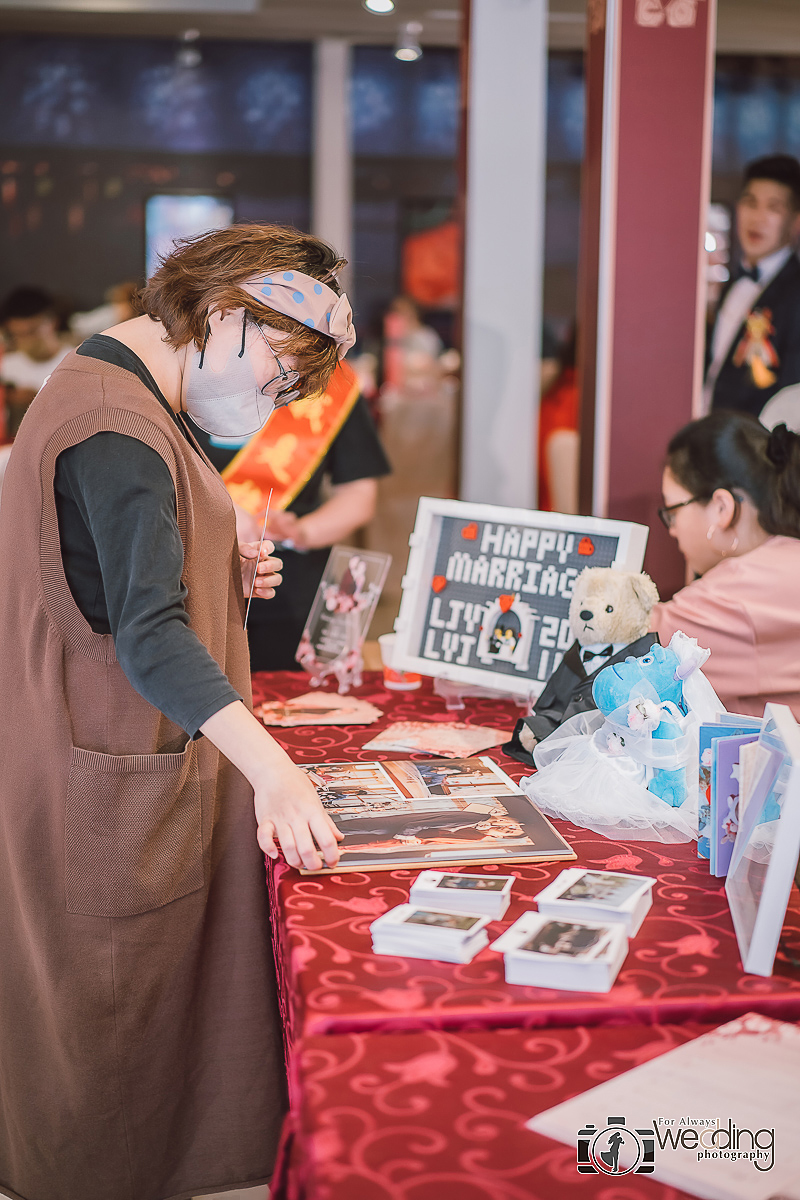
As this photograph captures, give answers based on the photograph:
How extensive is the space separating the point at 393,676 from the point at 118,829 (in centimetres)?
95

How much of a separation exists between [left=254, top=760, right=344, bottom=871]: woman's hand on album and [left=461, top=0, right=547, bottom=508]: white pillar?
6.74 ft

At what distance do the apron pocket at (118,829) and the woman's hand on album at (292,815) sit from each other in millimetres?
215

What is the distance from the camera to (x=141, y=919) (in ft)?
4.37

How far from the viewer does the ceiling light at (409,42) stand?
5930 mm

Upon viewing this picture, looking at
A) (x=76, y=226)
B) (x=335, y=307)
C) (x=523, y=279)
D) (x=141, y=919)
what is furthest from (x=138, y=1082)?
(x=76, y=226)

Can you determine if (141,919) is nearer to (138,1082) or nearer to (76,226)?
(138,1082)

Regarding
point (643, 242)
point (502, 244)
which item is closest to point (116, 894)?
point (643, 242)

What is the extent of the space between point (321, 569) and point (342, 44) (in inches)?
200

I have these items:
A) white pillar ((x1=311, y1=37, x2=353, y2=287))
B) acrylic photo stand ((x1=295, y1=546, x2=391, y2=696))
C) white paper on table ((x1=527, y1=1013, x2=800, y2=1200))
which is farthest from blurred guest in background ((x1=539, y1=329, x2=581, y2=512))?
white paper on table ((x1=527, y1=1013, x2=800, y2=1200))

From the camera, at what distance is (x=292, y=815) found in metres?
1.12

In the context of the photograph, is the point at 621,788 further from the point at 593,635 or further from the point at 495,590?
the point at 495,590

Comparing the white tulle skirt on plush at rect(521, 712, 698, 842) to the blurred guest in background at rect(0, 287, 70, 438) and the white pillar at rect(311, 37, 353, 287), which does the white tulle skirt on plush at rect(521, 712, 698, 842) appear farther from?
the white pillar at rect(311, 37, 353, 287)

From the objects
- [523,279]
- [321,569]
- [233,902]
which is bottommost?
[233,902]

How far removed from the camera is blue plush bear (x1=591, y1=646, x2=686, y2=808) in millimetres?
1386
